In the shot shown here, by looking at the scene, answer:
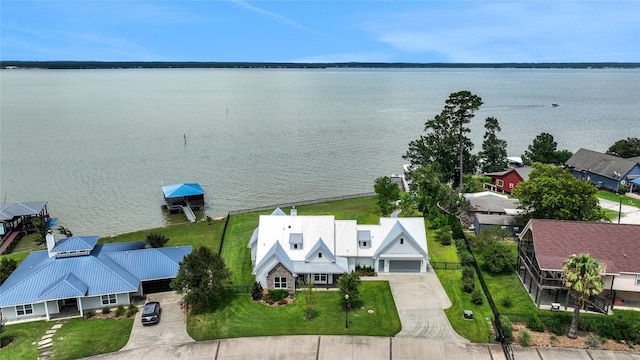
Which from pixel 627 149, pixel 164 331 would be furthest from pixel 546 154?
pixel 164 331

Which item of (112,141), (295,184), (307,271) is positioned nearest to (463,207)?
(307,271)

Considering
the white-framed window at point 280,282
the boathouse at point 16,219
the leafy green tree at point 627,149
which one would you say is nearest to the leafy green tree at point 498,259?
the white-framed window at point 280,282

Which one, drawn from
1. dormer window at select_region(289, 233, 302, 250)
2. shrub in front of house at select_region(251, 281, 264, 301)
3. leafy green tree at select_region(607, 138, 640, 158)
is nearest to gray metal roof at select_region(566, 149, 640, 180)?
leafy green tree at select_region(607, 138, 640, 158)

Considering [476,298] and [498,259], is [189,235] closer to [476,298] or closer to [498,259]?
[476,298]

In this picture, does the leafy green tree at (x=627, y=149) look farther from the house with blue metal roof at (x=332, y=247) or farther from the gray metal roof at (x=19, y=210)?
the gray metal roof at (x=19, y=210)

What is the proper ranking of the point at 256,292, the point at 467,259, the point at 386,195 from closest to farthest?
the point at 256,292, the point at 467,259, the point at 386,195

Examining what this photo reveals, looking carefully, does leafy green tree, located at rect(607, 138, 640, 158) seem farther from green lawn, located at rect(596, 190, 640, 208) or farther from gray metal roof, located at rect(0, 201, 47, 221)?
gray metal roof, located at rect(0, 201, 47, 221)

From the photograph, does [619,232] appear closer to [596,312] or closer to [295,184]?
[596,312]
